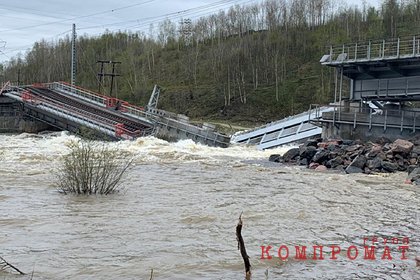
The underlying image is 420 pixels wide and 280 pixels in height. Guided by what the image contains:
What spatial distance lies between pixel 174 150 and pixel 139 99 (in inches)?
1768

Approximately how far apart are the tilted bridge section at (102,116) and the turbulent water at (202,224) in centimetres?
1630

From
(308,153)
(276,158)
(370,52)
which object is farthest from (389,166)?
(370,52)

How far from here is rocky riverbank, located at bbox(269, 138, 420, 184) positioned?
78.2 ft

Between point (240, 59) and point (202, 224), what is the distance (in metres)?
63.2

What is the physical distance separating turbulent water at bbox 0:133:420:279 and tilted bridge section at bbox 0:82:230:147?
1630 cm

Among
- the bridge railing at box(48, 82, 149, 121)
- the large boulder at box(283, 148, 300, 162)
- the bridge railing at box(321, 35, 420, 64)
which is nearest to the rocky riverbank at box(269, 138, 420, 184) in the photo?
the large boulder at box(283, 148, 300, 162)

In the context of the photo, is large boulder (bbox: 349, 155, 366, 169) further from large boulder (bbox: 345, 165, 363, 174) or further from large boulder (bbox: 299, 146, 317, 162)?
large boulder (bbox: 299, 146, 317, 162)

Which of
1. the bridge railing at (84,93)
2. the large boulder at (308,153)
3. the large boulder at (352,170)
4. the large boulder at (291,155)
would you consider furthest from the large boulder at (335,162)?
the bridge railing at (84,93)

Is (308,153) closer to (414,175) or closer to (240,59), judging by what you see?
(414,175)

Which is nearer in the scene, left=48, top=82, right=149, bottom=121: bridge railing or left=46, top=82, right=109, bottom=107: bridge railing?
left=48, top=82, right=149, bottom=121: bridge railing

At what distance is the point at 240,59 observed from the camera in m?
73.9

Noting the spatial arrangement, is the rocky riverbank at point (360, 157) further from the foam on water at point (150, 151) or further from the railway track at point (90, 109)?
the railway track at point (90, 109)

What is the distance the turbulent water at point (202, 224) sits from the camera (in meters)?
8.88

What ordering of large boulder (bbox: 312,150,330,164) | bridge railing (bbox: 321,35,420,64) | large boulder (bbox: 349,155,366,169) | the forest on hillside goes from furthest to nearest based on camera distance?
the forest on hillside → bridge railing (bbox: 321,35,420,64) → large boulder (bbox: 312,150,330,164) → large boulder (bbox: 349,155,366,169)
